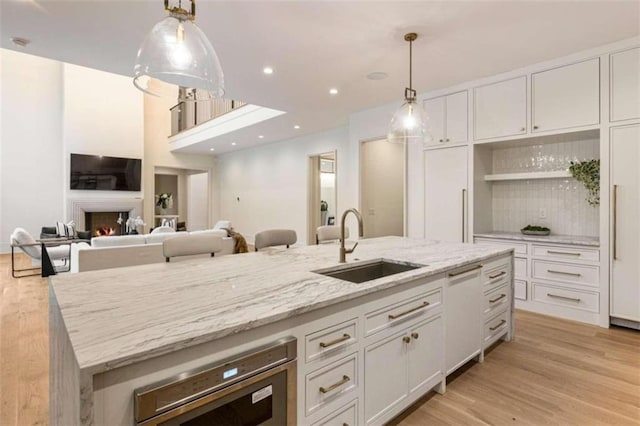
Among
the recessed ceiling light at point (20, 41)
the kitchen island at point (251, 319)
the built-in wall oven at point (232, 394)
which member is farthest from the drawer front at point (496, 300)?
the recessed ceiling light at point (20, 41)

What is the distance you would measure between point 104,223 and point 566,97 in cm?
965

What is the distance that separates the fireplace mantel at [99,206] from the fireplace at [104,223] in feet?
0.68

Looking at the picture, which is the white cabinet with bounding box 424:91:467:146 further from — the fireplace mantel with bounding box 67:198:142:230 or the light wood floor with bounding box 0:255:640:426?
the fireplace mantel with bounding box 67:198:142:230

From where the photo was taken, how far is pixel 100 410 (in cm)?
87

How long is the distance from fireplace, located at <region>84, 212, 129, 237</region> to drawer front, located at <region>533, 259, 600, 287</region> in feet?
27.9

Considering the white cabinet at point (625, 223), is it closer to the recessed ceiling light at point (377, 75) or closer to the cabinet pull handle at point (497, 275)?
the cabinet pull handle at point (497, 275)

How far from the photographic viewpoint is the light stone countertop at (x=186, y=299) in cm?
96

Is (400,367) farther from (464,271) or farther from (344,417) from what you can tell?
(464,271)

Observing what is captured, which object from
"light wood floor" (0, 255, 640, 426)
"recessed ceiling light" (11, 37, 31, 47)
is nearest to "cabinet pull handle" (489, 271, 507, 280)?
"light wood floor" (0, 255, 640, 426)

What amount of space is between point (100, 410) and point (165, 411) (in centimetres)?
16

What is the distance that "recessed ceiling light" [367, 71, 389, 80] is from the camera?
3.92 m

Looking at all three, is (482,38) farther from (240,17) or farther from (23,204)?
(23,204)

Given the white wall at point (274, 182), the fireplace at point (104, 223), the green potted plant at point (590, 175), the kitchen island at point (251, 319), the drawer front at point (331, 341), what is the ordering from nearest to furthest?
the kitchen island at point (251, 319) → the drawer front at point (331, 341) → the green potted plant at point (590, 175) → the white wall at point (274, 182) → the fireplace at point (104, 223)

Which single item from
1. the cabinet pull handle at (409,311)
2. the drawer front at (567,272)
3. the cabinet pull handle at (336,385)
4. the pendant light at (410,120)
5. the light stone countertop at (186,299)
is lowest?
the cabinet pull handle at (336,385)
